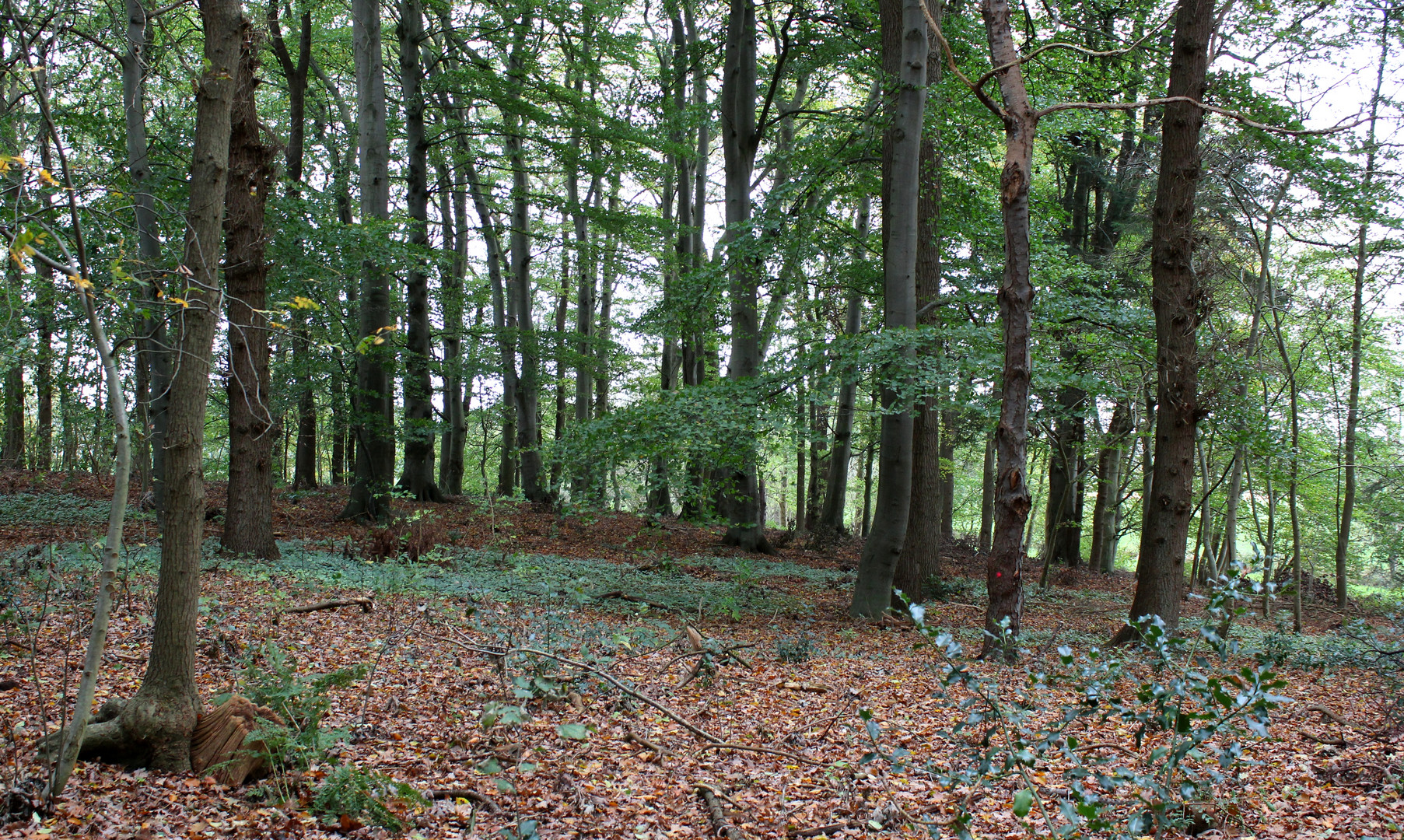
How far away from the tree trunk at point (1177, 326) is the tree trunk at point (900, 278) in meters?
2.32

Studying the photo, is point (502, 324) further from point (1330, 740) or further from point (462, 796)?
point (1330, 740)

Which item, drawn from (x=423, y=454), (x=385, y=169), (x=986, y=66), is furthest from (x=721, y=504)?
(x=986, y=66)

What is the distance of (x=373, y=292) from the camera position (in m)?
12.2

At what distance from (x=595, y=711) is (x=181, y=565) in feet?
7.98

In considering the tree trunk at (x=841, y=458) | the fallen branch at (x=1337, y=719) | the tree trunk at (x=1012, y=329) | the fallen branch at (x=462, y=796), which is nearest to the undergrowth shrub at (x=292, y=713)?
the fallen branch at (x=462, y=796)

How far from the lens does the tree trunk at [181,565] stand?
327cm

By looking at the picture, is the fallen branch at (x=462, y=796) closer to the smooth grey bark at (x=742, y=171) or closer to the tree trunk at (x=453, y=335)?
the smooth grey bark at (x=742, y=171)

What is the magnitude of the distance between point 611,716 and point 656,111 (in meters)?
12.3

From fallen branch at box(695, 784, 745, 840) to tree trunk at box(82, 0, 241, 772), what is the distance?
7.43 feet

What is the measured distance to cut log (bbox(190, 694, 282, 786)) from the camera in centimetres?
334

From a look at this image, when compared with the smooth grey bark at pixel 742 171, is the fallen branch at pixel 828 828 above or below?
below

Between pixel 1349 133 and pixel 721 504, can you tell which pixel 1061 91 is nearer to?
pixel 1349 133

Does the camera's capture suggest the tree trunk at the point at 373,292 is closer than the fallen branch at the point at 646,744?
No

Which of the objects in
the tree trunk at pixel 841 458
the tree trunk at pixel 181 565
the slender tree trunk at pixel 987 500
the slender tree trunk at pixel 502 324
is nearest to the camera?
the tree trunk at pixel 181 565
